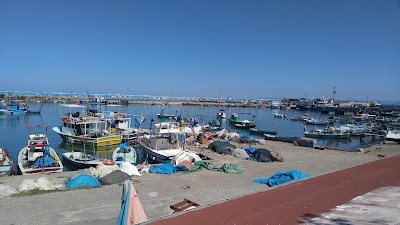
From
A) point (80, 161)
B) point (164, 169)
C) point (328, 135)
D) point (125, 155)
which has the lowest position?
point (328, 135)

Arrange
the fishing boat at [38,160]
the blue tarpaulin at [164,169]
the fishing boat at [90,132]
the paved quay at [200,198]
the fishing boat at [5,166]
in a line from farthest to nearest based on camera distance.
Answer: the fishing boat at [90,132]
the fishing boat at [38,160]
the fishing boat at [5,166]
the blue tarpaulin at [164,169]
the paved quay at [200,198]

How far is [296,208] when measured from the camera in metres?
7.09

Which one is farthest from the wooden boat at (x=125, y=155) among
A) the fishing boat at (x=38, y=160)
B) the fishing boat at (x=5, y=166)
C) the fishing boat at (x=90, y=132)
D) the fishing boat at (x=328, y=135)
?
the fishing boat at (x=328, y=135)

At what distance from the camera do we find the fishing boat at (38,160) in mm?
17812

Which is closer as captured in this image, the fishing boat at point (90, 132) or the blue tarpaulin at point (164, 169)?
the blue tarpaulin at point (164, 169)

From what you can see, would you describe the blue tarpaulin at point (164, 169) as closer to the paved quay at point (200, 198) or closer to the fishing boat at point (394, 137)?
the paved quay at point (200, 198)

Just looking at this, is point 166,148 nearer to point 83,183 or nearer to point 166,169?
point 166,169

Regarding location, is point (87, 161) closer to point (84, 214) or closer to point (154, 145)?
point (154, 145)

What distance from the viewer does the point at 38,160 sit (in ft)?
60.6

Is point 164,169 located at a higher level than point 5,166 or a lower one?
higher

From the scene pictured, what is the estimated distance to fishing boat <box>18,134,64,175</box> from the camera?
17.8m

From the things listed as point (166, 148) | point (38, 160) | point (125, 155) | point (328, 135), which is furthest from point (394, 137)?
point (38, 160)

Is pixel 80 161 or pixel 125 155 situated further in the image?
pixel 125 155

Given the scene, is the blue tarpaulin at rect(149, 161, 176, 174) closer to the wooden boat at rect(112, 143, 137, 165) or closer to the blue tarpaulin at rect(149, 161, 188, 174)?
the blue tarpaulin at rect(149, 161, 188, 174)
